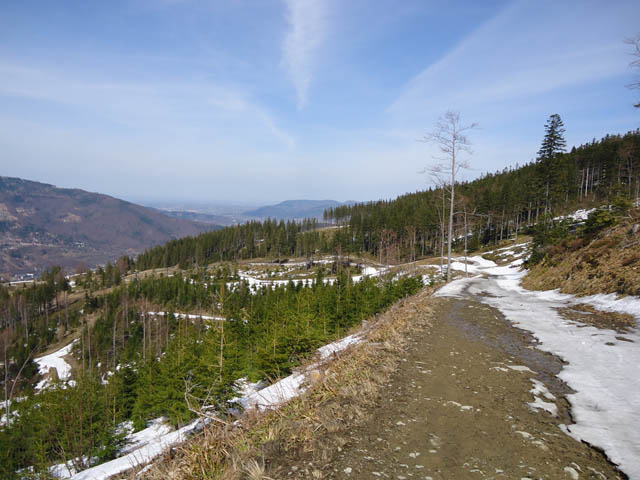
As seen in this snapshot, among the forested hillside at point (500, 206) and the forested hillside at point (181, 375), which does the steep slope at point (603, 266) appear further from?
the forested hillside at point (500, 206)

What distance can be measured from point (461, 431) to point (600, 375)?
3.65m

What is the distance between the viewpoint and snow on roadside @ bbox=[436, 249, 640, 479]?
355 centimetres

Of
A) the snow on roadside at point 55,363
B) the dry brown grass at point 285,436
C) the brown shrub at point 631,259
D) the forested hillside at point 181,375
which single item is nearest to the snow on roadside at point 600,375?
the brown shrub at point 631,259

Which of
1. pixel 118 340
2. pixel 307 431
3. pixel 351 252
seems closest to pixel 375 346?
pixel 307 431

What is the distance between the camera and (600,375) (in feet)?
Answer: 17.9

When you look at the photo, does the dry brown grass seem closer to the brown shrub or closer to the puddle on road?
the puddle on road

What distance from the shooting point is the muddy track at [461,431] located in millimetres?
3121

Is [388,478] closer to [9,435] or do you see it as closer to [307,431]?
[307,431]

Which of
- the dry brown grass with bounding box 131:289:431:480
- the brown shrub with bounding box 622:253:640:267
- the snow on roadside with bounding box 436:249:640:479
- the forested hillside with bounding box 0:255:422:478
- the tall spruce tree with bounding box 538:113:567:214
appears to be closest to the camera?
the dry brown grass with bounding box 131:289:431:480

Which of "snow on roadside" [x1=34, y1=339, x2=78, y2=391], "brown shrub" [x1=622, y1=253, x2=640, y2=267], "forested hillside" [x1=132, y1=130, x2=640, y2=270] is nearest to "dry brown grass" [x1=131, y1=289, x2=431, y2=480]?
"brown shrub" [x1=622, y1=253, x2=640, y2=267]

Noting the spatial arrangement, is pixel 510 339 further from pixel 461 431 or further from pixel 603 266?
pixel 603 266

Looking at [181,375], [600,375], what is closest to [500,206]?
[181,375]

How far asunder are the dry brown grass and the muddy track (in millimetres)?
94

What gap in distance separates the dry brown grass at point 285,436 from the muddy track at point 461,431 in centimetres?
9
